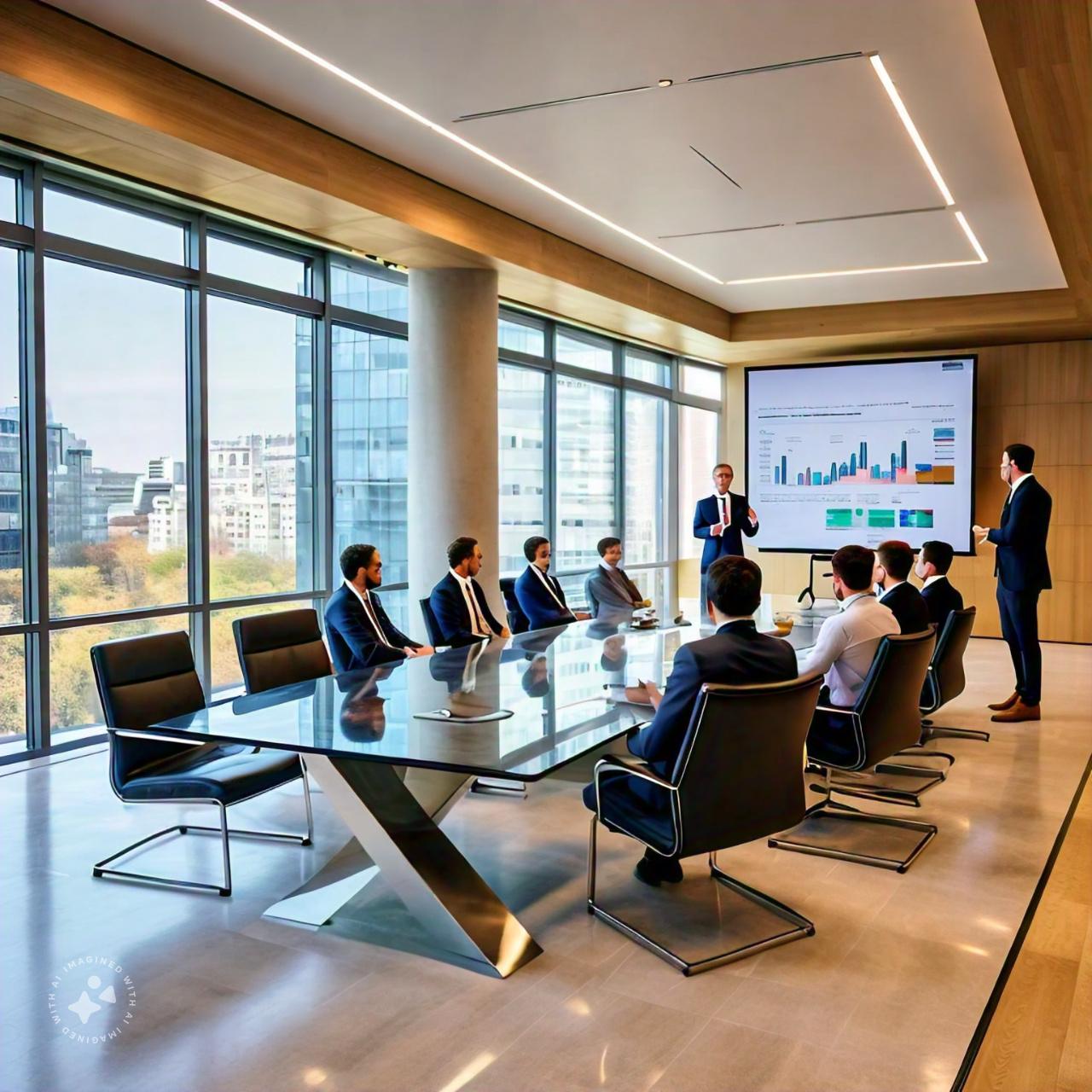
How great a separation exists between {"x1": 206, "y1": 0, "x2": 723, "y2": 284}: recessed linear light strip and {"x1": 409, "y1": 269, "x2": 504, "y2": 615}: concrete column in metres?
0.89

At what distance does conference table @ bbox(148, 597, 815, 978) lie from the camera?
3.10 meters

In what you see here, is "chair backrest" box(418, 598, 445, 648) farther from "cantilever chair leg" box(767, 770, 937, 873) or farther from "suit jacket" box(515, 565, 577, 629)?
"cantilever chair leg" box(767, 770, 937, 873)

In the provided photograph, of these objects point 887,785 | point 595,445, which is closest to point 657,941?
point 887,785

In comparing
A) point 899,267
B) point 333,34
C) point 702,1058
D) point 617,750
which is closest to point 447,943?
point 702,1058

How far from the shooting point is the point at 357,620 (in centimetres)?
512

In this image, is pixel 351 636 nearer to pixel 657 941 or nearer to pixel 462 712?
pixel 462 712

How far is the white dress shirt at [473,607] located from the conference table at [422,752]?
186cm

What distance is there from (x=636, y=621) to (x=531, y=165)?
2764mm

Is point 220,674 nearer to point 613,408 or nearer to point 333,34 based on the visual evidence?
point 333,34

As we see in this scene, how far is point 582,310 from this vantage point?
932cm

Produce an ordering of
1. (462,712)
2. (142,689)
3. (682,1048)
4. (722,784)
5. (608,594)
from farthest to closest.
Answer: (608,594) → (142,689) → (462,712) → (722,784) → (682,1048)

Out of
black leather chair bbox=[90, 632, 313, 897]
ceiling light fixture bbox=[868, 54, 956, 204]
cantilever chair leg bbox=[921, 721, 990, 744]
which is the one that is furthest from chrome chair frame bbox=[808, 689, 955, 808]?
ceiling light fixture bbox=[868, 54, 956, 204]

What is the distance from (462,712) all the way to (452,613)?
7.96ft

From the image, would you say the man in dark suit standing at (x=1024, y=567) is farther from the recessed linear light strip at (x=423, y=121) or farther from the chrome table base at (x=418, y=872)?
the chrome table base at (x=418, y=872)
